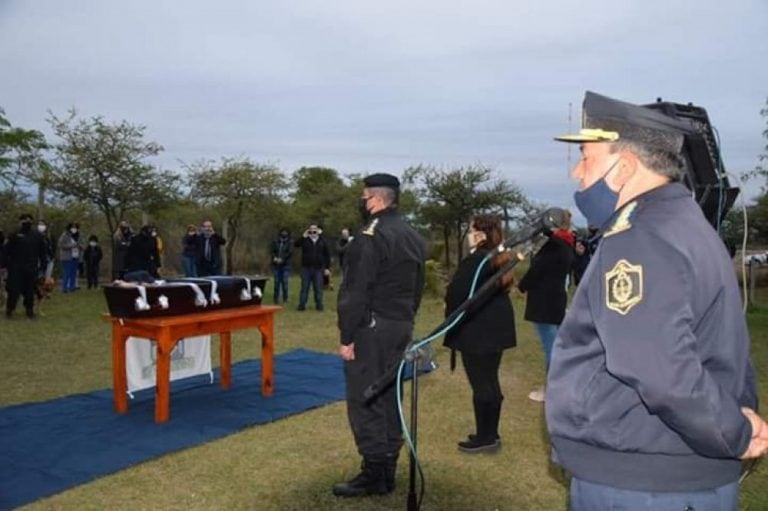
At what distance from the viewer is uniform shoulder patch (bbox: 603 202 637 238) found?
1.63 m

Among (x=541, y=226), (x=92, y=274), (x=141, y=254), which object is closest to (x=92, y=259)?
(x=92, y=274)

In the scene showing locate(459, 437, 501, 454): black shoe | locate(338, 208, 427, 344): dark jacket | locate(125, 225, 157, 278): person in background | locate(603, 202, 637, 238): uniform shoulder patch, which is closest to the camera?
locate(603, 202, 637, 238): uniform shoulder patch

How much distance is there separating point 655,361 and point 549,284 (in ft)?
14.6

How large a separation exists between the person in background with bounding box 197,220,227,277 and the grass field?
6245mm

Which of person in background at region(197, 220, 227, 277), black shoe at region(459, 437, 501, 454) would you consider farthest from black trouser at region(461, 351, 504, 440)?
person in background at region(197, 220, 227, 277)

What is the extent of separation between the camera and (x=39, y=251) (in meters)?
11.6

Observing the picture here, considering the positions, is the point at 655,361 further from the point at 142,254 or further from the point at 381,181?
the point at 142,254

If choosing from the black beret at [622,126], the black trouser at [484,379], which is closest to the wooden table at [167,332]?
the black trouser at [484,379]

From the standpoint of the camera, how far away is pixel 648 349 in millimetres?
1493

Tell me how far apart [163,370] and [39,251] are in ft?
24.4

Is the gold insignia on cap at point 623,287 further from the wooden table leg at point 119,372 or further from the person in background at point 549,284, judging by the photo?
the wooden table leg at point 119,372

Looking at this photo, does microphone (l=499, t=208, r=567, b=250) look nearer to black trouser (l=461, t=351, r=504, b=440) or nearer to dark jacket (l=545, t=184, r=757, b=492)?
dark jacket (l=545, t=184, r=757, b=492)

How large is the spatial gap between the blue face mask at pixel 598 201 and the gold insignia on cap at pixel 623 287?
0.86ft

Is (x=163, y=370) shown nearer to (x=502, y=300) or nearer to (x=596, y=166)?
(x=502, y=300)
